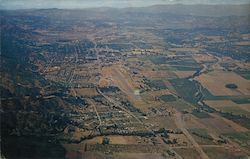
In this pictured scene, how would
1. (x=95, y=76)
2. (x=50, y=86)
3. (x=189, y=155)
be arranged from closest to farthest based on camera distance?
(x=189, y=155), (x=50, y=86), (x=95, y=76)

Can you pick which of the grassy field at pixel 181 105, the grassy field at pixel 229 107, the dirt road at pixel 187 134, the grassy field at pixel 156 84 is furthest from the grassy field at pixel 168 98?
the grassy field at pixel 229 107

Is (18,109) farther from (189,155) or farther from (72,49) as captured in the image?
(189,155)

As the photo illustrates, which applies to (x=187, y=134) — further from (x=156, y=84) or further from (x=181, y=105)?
(x=156, y=84)

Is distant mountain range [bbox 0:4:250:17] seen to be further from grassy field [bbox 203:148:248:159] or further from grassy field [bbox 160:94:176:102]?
grassy field [bbox 203:148:248:159]

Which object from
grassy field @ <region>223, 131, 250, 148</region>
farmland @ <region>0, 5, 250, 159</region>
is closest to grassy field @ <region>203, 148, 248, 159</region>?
farmland @ <region>0, 5, 250, 159</region>

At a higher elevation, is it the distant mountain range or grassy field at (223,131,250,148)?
the distant mountain range

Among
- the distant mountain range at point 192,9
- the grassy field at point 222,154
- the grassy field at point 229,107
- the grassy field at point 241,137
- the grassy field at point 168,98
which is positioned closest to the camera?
the grassy field at point 222,154

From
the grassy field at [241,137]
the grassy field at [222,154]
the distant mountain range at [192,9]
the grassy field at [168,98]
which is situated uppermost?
the distant mountain range at [192,9]

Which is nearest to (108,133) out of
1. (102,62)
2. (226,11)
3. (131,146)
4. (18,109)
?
(131,146)

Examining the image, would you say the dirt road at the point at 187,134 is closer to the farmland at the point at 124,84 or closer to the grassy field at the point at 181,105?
the farmland at the point at 124,84

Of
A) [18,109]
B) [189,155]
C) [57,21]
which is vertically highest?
[57,21]

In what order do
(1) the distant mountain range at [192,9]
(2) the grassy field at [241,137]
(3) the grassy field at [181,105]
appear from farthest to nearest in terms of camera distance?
(1) the distant mountain range at [192,9], (3) the grassy field at [181,105], (2) the grassy field at [241,137]
